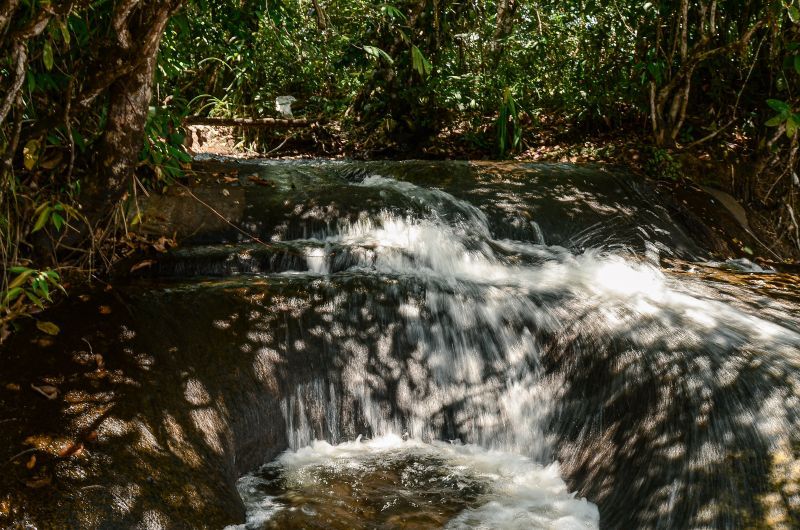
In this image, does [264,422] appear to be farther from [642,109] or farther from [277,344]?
[642,109]

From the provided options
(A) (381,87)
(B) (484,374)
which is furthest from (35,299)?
(A) (381,87)

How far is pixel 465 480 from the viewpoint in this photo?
3572 mm

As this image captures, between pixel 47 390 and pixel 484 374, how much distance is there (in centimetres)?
226

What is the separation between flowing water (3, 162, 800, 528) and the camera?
10.5ft

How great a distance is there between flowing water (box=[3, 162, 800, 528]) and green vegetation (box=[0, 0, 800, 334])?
2.31 feet

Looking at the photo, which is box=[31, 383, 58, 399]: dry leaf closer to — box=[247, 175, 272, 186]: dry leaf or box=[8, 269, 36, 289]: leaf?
box=[8, 269, 36, 289]: leaf

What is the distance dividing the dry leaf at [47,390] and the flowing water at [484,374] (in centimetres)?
59

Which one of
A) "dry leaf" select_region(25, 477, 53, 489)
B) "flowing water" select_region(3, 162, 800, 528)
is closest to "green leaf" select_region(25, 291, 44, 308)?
"flowing water" select_region(3, 162, 800, 528)

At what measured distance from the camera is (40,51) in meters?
3.47

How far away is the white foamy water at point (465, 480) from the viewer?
10.6 ft

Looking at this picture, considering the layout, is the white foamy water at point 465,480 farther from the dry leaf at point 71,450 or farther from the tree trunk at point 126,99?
A: the tree trunk at point 126,99

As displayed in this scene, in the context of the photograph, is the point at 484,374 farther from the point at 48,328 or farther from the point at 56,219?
the point at 56,219

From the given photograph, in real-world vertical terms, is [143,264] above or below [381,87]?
below

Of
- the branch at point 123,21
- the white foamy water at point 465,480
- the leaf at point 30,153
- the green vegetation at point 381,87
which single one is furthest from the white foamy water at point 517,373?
the branch at point 123,21
